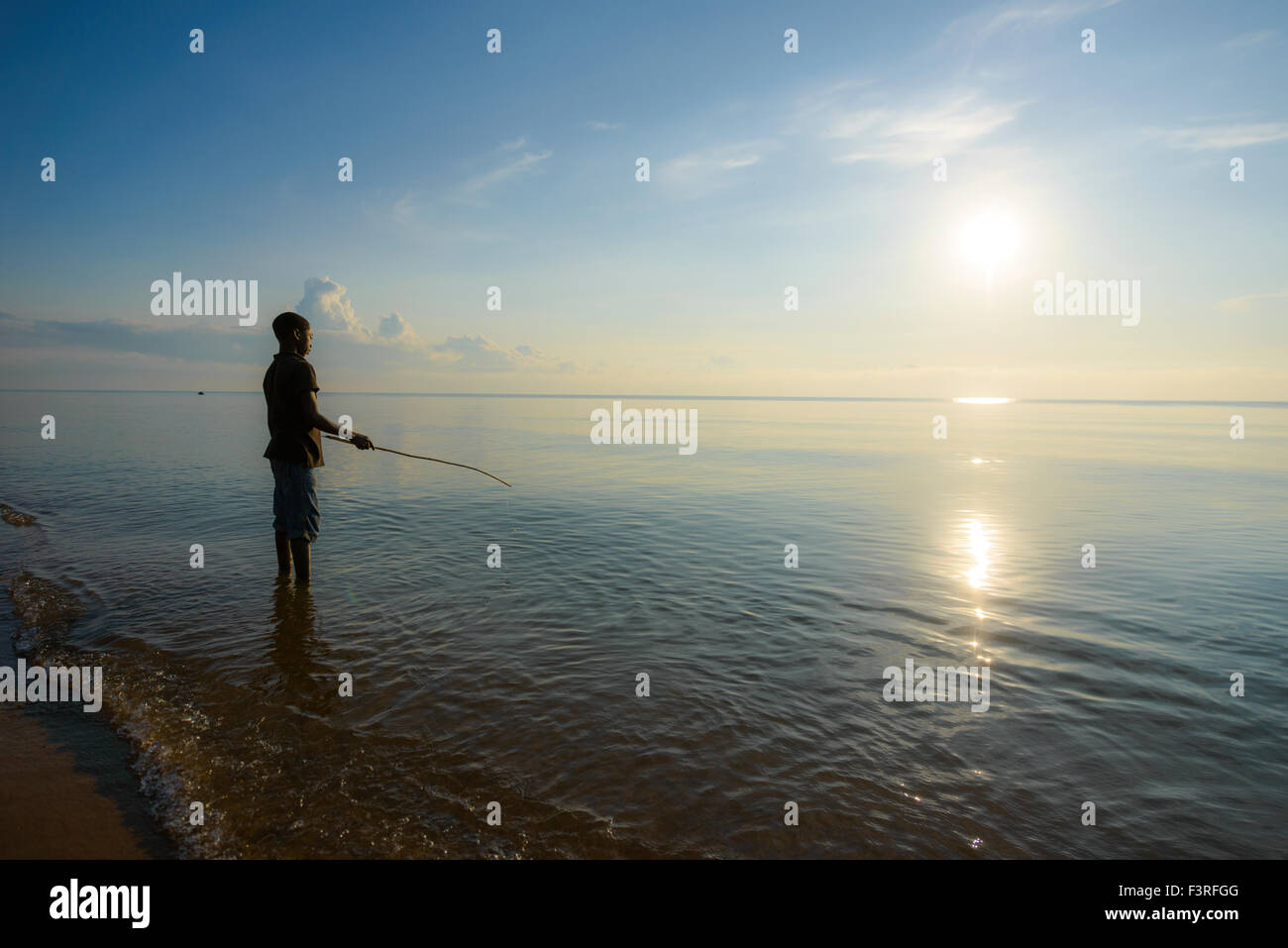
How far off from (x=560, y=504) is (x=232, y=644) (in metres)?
10.4

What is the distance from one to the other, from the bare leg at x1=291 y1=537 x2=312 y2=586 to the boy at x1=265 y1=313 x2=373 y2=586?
2cm

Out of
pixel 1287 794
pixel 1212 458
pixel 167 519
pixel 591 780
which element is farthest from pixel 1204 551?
pixel 1212 458

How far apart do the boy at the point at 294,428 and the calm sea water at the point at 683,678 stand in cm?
120

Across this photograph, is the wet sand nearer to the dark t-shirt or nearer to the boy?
the boy

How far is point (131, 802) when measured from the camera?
4.45m

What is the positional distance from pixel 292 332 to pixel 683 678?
7.15 metres

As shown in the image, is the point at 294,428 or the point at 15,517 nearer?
the point at 294,428

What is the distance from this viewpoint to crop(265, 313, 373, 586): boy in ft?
28.2

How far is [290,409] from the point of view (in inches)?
343
